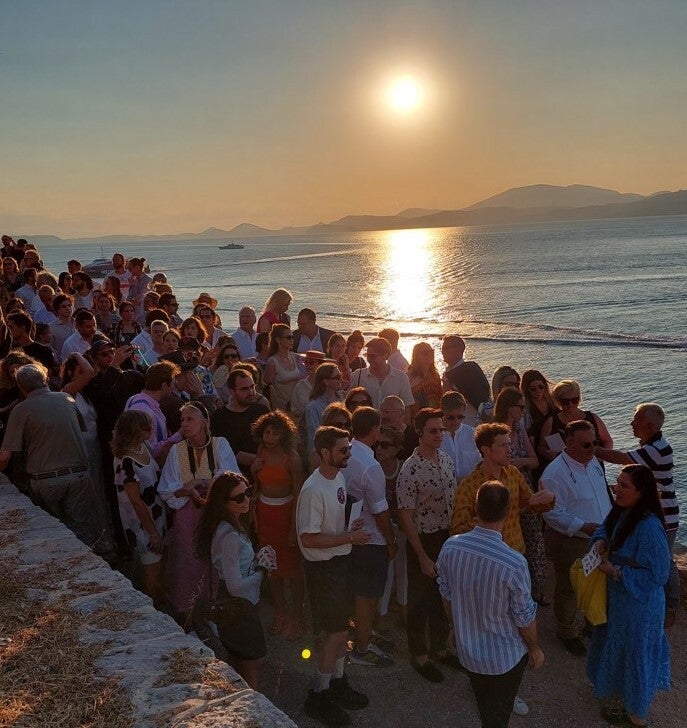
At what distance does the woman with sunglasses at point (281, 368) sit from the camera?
7816 millimetres

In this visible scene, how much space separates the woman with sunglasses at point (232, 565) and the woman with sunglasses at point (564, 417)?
10.9 feet

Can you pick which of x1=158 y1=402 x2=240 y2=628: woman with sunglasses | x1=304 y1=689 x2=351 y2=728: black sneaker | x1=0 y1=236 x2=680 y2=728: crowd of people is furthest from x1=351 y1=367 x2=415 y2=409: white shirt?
x1=304 y1=689 x2=351 y2=728: black sneaker

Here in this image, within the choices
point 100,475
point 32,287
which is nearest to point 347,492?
point 100,475

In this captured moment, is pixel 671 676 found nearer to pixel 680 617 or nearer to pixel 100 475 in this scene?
pixel 680 617

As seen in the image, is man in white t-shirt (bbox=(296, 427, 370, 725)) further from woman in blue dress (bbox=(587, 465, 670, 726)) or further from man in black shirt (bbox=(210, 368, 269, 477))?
woman in blue dress (bbox=(587, 465, 670, 726))

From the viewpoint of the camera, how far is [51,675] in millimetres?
3316

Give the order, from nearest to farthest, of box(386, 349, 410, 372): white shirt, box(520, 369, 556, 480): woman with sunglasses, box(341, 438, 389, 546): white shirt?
box(341, 438, 389, 546): white shirt, box(520, 369, 556, 480): woman with sunglasses, box(386, 349, 410, 372): white shirt

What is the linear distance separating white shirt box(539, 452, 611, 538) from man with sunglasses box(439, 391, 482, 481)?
2.19ft

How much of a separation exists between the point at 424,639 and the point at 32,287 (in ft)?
36.0

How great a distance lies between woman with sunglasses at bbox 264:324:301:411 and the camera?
7.82m

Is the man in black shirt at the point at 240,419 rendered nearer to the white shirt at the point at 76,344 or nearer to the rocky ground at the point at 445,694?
the rocky ground at the point at 445,694

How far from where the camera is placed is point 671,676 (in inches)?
205

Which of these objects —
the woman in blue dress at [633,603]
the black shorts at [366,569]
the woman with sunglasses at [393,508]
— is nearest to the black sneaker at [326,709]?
the black shorts at [366,569]

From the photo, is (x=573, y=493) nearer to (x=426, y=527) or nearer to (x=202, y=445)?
(x=426, y=527)
